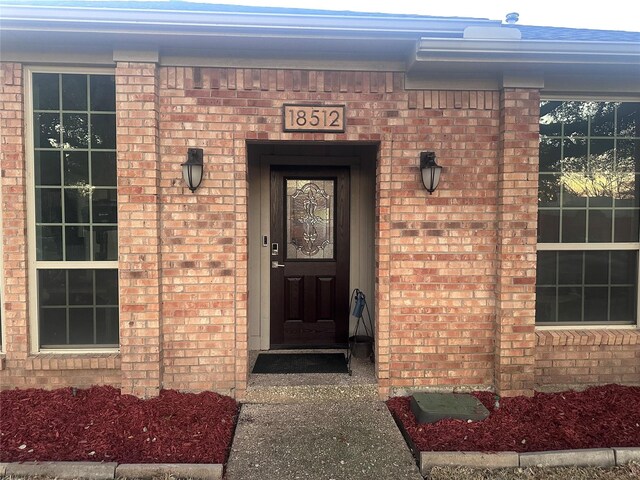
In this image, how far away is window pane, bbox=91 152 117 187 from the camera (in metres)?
3.68

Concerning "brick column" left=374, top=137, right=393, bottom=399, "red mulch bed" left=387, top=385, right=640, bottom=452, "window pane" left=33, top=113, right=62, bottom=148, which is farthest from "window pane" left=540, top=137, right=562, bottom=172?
"window pane" left=33, top=113, right=62, bottom=148

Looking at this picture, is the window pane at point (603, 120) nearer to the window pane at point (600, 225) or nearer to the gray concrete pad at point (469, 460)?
the window pane at point (600, 225)

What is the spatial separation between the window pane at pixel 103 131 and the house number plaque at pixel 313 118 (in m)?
1.57

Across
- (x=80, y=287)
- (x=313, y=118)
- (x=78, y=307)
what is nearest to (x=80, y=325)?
(x=78, y=307)

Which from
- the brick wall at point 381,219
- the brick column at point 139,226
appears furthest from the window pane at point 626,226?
the brick column at point 139,226

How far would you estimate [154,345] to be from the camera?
11.6 ft

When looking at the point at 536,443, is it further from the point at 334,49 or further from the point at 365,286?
the point at 334,49

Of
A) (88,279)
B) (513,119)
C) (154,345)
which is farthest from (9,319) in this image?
(513,119)

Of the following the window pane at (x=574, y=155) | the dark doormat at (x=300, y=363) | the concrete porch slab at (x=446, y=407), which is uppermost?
the window pane at (x=574, y=155)

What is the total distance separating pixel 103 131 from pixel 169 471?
287 cm

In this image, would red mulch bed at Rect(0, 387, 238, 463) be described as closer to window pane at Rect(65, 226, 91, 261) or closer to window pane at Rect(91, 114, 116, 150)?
window pane at Rect(65, 226, 91, 261)

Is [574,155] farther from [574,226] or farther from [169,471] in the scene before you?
[169,471]

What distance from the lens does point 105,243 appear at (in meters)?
3.72

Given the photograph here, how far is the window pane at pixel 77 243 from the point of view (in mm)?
3699
